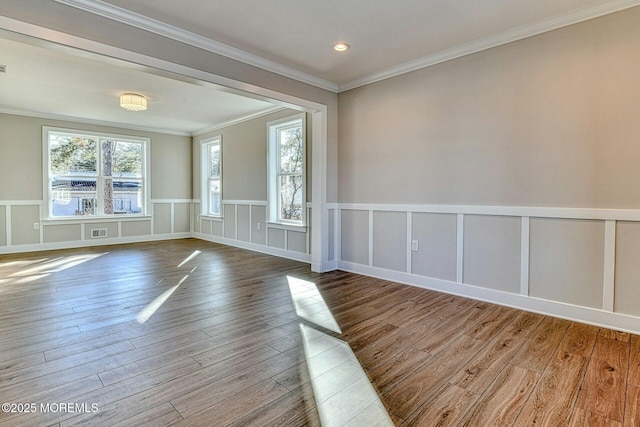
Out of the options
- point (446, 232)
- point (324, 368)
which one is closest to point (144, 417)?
point (324, 368)

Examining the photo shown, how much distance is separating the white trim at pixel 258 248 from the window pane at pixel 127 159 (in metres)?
2.00

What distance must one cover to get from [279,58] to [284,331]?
9.36 feet

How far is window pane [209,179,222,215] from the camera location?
7.37 metres

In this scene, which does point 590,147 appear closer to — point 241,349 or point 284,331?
point 284,331

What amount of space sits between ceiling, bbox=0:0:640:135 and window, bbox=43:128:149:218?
5.77 feet

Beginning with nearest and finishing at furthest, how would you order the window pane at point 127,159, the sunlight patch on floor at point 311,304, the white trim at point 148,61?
the white trim at point 148,61
the sunlight patch on floor at point 311,304
the window pane at point 127,159

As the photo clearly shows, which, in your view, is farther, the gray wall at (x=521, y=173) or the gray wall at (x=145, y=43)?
the gray wall at (x=521, y=173)

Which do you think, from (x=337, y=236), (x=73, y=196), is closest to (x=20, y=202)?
(x=73, y=196)

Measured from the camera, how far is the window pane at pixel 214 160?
24.1 feet

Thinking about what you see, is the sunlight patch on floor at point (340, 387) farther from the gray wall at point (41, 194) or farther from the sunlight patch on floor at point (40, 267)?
the gray wall at point (41, 194)

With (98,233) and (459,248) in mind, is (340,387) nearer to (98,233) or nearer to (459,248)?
(459,248)

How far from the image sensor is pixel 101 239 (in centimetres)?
685

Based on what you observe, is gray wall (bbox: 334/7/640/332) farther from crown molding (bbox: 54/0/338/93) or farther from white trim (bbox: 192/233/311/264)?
white trim (bbox: 192/233/311/264)

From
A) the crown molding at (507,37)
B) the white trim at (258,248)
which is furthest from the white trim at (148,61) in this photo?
the white trim at (258,248)
